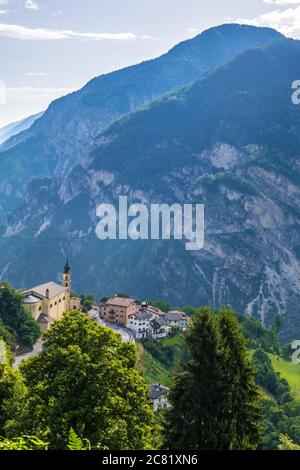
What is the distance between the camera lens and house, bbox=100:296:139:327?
9169cm

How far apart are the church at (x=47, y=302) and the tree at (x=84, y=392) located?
51.1 meters

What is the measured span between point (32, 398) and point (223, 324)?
8.76 m

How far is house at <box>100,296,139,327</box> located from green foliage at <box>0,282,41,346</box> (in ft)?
77.5

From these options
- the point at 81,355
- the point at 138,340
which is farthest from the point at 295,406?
the point at 81,355

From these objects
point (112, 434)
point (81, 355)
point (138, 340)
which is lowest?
point (138, 340)

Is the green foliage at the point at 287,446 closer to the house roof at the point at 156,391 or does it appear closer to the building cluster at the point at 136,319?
the house roof at the point at 156,391

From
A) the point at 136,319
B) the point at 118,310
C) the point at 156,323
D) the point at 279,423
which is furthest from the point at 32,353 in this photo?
the point at 279,423

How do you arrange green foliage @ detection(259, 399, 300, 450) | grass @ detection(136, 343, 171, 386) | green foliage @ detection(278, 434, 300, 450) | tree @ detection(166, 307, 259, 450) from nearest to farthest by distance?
green foliage @ detection(278, 434, 300, 450)
tree @ detection(166, 307, 259, 450)
green foliage @ detection(259, 399, 300, 450)
grass @ detection(136, 343, 171, 386)

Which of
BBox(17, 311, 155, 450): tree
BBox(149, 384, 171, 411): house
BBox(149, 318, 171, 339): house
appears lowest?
BBox(149, 384, 171, 411): house

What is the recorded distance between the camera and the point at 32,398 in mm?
20375

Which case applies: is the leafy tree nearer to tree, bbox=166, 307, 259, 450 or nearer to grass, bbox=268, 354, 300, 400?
tree, bbox=166, 307, 259, 450

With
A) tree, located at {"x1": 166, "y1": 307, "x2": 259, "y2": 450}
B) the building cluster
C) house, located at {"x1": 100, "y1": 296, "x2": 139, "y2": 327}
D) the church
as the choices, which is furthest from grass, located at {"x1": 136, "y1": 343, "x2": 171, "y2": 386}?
tree, located at {"x1": 166, "y1": 307, "x2": 259, "y2": 450}

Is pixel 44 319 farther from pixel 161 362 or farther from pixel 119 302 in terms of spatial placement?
pixel 119 302
